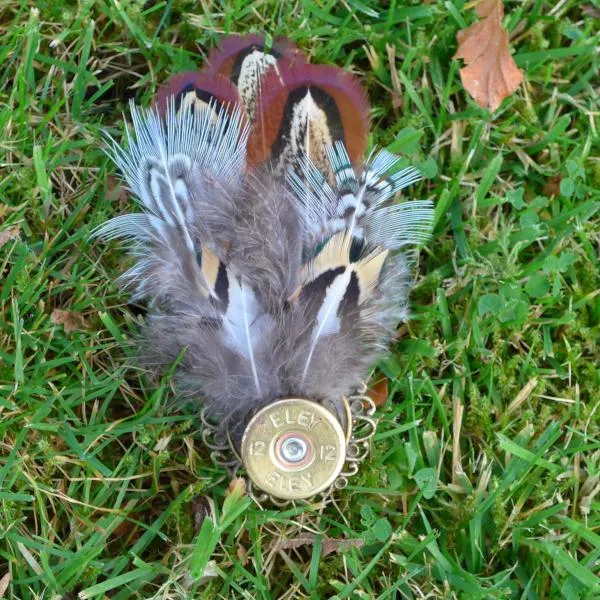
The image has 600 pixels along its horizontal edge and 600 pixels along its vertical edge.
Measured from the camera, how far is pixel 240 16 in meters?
3.01

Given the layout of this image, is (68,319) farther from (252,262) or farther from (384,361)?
(384,361)

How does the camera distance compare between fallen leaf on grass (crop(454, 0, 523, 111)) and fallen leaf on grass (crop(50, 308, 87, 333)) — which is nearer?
fallen leaf on grass (crop(50, 308, 87, 333))

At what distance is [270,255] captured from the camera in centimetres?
261

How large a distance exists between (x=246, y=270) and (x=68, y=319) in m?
0.62

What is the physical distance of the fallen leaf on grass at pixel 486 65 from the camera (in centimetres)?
304

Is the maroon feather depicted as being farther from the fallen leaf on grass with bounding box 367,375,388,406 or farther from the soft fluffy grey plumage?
the fallen leaf on grass with bounding box 367,375,388,406

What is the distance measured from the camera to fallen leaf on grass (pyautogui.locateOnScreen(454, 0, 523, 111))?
304 centimetres

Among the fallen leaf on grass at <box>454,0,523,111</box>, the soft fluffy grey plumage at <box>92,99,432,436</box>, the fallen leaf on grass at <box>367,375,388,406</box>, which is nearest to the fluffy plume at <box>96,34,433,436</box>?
the soft fluffy grey plumage at <box>92,99,432,436</box>

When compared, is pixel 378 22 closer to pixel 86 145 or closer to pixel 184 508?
pixel 86 145

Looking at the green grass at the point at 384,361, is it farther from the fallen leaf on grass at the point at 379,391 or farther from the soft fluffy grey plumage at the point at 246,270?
the soft fluffy grey plumage at the point at 246,270

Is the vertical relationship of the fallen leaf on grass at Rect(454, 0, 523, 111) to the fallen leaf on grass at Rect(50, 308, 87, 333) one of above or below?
above

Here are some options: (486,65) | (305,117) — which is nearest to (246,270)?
(305,117)

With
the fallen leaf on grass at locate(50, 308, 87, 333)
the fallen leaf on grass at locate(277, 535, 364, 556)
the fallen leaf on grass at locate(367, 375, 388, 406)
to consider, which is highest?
the fallen leaf on grass at locate(50, 308, 87, 333)

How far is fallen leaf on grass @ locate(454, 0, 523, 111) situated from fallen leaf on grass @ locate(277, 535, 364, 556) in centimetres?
157
